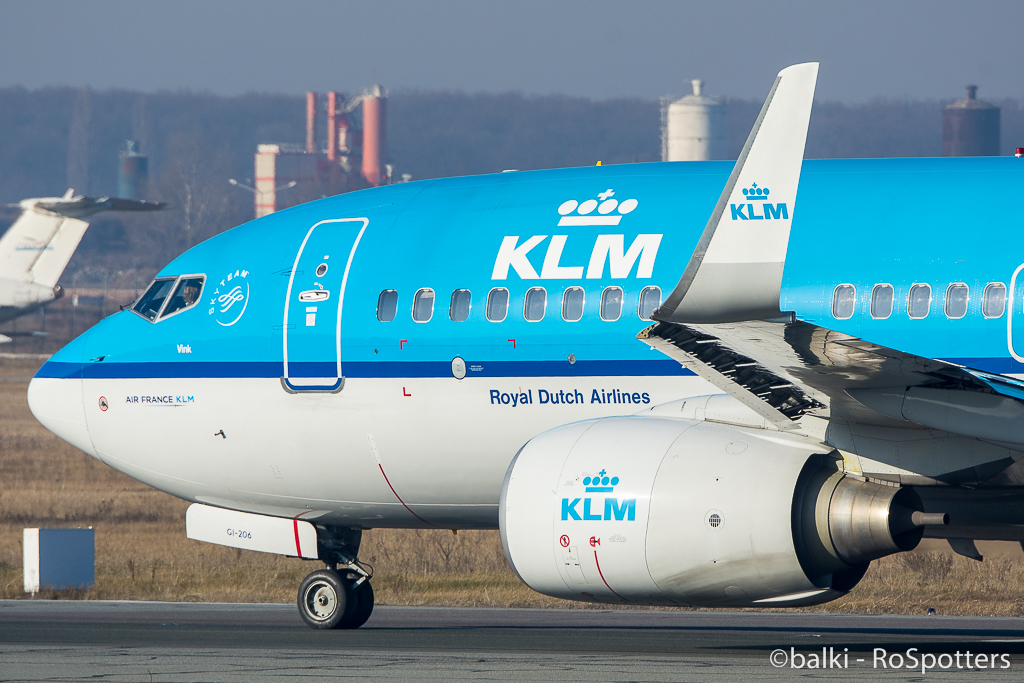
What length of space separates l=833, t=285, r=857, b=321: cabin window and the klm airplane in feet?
0.06

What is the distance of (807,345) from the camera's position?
10.1 metres

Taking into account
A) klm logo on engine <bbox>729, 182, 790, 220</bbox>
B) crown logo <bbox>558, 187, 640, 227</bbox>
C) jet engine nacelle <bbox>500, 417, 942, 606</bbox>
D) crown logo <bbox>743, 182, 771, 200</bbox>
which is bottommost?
jet engine nacelle <bbox>500, 417, 942, 606</bbox>

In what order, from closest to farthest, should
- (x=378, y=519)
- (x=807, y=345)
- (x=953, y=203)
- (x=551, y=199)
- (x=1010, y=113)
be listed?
1. (x=807, y=345)
2. (x=953, y=203)
3. (x=551, y=199)
4. (x=378, y=519)
5. (x=1010, y=113)

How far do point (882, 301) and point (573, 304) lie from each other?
269 cm

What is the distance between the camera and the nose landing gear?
51.3 feet

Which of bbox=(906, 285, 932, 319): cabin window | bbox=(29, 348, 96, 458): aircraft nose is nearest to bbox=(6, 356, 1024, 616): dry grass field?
bbox=(906, 285, 932, 319): cabin window

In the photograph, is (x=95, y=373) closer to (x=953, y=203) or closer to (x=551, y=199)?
(x=551, y=199)

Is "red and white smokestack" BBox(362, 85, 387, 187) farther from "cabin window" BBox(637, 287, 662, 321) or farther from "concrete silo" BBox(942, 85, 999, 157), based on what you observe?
"cabin window" BBox(637, 287, 662, 321)

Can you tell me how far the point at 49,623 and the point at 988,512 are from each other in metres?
10.7

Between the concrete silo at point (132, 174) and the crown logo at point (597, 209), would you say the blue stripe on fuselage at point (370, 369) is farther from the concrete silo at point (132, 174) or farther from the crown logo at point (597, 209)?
the concrete silo at point (132, 174)

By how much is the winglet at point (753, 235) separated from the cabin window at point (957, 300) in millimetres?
2835

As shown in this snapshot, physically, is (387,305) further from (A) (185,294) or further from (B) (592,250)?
(A) (185,294)

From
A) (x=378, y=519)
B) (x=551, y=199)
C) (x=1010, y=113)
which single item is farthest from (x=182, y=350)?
(x=1010, y=113)

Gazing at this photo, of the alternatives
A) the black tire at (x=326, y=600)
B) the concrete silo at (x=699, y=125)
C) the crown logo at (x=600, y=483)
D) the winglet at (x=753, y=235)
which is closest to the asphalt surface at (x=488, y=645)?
the black tire at (x=326, y=600)
